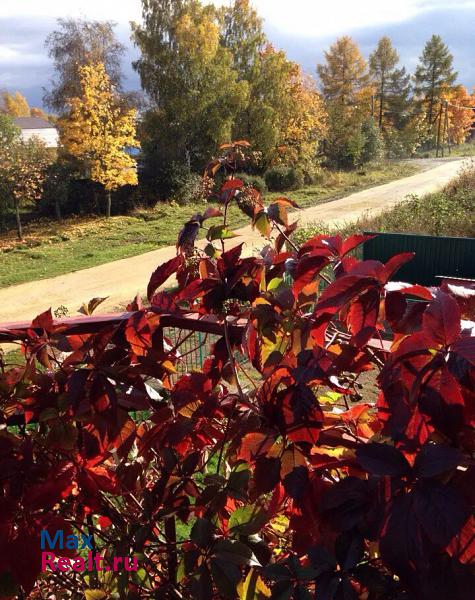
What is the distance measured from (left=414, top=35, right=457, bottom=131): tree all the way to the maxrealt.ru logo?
188 feet

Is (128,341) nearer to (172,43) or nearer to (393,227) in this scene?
(393,227)

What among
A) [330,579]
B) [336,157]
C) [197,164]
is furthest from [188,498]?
[336,157]

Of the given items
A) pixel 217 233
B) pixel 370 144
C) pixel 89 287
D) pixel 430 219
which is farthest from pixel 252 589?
pixel 370 144

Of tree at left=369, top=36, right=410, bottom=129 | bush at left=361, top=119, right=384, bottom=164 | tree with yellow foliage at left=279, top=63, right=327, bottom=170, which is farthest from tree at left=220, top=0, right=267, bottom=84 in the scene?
tree at left=369, top=36, right=410, bottom=129

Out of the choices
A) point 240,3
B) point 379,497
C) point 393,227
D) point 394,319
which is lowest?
point 393,227

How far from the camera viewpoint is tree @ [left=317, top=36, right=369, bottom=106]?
4081cm

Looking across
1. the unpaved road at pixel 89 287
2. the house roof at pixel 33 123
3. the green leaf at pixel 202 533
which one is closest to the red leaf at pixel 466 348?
the green leaf at pixel 202 533

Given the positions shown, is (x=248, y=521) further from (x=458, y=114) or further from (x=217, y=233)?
(x=458, y=114)

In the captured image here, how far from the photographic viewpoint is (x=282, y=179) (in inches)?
998

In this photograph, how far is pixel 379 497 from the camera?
0.59 meters

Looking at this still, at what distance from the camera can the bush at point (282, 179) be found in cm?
2530

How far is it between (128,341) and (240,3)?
28733 mm

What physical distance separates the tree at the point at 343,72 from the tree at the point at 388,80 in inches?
302

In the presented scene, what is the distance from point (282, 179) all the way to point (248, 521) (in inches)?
1000
